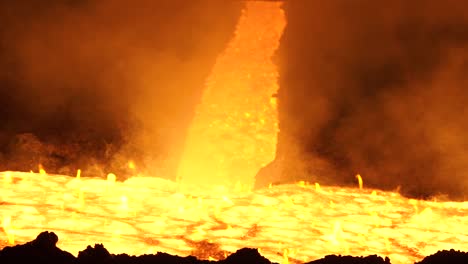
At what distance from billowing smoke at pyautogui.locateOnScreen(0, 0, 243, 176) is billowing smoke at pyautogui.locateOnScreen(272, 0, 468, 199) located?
2076mm

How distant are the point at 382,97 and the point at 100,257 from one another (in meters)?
7.05

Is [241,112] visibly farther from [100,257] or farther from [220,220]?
[100,257]

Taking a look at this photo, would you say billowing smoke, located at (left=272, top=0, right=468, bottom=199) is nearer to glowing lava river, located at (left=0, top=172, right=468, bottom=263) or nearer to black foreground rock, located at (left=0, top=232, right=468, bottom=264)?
glowing lava river, located at (left=0, top=172, right=468, bottom=263)

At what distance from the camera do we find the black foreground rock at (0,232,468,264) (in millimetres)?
2592

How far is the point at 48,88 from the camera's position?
8.86 metres

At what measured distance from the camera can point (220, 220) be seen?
5.09 meters

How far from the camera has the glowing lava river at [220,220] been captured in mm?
4160

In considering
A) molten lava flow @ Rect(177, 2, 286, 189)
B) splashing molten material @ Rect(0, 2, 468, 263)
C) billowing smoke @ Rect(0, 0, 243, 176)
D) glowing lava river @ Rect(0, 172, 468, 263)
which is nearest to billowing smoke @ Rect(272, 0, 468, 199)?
splashing molten material @ Rect(0, 2, 468, 263)

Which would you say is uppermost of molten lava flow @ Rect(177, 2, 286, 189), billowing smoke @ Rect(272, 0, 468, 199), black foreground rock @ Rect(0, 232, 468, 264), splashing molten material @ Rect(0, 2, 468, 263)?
molten lava flow @ Rect(177, 2, 286, 189)

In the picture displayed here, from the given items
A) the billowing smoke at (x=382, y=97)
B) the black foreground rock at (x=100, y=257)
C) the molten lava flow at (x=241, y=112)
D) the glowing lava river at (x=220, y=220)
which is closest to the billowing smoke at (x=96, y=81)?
the billowing smoke at (x=382, y=97)

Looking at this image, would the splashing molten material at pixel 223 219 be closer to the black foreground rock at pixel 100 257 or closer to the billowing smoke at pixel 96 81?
the black foreground rock at pixel 100 257

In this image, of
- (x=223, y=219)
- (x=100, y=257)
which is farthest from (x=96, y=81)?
→ (x=100, y=257)

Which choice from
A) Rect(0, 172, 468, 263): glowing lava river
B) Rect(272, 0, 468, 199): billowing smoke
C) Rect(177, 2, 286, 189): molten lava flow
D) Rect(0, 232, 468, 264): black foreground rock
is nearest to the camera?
Rect(0, 232, 468, 264): black foreground rock

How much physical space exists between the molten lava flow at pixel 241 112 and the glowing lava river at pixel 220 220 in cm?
864
